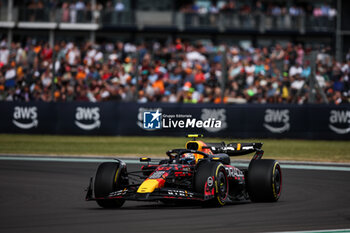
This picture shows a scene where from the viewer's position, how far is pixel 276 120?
72.4 feet

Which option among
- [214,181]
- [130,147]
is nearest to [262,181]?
[214,181]

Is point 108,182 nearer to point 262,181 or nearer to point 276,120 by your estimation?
point 262,181

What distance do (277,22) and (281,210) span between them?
32408 mm

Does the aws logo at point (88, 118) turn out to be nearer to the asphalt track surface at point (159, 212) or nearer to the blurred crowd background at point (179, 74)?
the blurred crowd background at point (179, 74)

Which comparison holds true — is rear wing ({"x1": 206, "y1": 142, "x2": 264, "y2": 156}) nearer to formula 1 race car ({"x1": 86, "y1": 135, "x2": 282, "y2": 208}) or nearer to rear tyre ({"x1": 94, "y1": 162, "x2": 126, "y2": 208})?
formula 1 race car ({"x1": 86, "y1": 135, "x2": 282, "y2": 208})

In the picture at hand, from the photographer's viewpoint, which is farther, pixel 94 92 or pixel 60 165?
pixel 94 92

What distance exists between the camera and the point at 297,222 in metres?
8.02

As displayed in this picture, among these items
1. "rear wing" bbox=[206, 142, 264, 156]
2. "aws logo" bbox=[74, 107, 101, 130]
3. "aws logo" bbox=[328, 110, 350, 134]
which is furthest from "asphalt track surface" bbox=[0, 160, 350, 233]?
"aws logo" bbox=[74, 107, 101, 130]

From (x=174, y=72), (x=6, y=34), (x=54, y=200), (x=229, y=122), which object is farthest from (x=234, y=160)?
(x=6, y=34)

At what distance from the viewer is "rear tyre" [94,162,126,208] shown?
9234 mm

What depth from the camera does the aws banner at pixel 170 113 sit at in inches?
864

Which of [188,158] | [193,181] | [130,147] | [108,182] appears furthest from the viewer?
[130,147]

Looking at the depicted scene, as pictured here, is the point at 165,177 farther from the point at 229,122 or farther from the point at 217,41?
the point at 217,41

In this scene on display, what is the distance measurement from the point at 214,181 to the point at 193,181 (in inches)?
10.4
